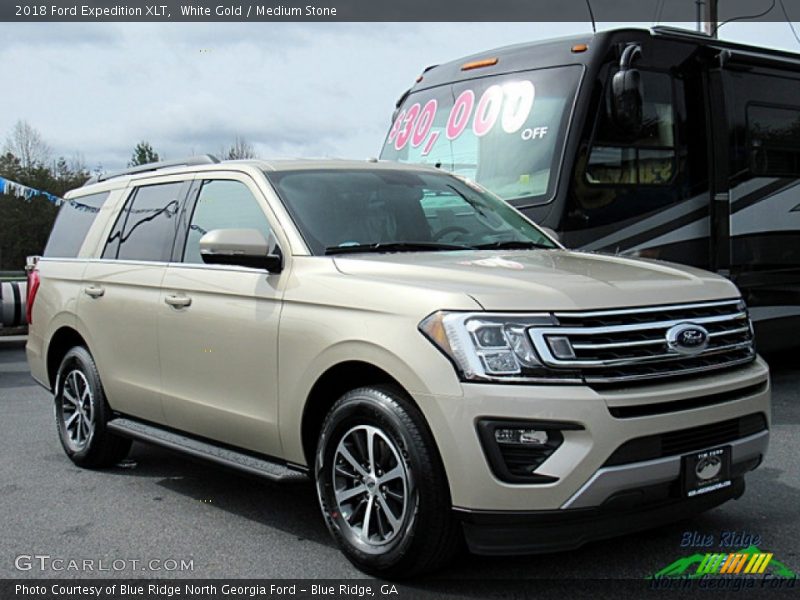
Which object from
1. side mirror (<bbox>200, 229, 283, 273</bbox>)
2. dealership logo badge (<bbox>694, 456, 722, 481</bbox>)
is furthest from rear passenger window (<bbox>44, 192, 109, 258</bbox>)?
dealership logo badge (<bbox>694, 456, 722, 481</bbox>)

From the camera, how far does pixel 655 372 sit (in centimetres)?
375

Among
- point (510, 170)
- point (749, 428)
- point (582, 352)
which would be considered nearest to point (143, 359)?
point (582, 352)

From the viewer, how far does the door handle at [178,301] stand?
16.6 feet

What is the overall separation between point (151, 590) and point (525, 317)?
76.4 inches

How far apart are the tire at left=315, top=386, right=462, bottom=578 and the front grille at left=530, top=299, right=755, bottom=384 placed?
2.08 feet

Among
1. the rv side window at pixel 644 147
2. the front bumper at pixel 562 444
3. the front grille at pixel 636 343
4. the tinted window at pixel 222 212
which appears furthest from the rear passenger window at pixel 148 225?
the rv side window at pixel 644 147

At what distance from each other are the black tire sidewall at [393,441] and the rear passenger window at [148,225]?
6.06 feet

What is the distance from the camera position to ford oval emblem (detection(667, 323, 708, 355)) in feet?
12.6

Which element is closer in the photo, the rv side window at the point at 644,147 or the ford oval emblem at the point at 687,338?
the ford oval emblem at the point at 687,338

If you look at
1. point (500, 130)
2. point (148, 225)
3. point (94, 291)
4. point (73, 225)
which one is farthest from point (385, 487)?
point (500, 130)

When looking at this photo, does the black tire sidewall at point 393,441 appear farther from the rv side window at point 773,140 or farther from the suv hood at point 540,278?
the rv side window at point 773,140

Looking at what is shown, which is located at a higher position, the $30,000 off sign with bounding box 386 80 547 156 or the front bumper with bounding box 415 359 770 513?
the $30,000 off sign with bounding box 386 80 547 156

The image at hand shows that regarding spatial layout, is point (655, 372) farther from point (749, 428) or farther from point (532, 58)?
point (532, 58)

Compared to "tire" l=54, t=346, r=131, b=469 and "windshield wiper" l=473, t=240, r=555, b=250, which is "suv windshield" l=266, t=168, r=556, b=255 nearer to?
"windshield wiper" l=473, t=240, r=555, b=250
